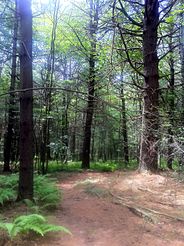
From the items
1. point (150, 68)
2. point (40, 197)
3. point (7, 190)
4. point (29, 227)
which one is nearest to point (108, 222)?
point (29, 227)

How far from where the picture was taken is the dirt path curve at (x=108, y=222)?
177 inches

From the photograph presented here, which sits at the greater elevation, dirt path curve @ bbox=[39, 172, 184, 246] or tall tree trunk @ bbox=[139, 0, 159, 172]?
tall tree trunk @ bbox=[139, 0, 159, 172]

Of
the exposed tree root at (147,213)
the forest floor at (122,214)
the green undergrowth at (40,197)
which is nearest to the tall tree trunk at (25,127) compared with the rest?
the green undergrowth at (40,197)

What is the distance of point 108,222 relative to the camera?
17.6ft

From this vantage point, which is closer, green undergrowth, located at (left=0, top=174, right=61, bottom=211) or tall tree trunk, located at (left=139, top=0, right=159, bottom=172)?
green undergrowth, located at (left=0, top=174, right=61, bottom=211)

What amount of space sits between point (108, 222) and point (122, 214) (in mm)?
588

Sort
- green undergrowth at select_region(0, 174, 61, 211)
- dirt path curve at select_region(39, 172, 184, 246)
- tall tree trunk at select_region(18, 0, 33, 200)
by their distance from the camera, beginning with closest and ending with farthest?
dirt path curve at select_region(39, 172, 184, 246) < green undergrowth at select_region(0, 174, 61, 211) < tall tree trunk at select_region(18, 0, 33, 200)

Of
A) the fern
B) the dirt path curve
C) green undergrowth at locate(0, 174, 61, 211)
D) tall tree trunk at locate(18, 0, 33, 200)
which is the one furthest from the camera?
tall tree trunk at locate(18, 0, 33, 200)

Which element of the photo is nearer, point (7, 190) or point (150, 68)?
point (7, 190)

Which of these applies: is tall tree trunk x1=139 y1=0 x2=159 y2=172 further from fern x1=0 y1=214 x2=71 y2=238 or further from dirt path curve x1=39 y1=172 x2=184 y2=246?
fern x1=0 y1=214 x2=71 y2=238

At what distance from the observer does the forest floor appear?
14.9 ft

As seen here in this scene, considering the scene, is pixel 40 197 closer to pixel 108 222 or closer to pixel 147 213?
pixel 108 222

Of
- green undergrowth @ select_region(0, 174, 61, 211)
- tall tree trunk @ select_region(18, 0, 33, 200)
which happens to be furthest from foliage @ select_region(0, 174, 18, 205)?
tall tree trunk @ select_region(18, 0, 33, 200)

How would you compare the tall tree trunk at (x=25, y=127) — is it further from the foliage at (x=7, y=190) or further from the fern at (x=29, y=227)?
the fern at (x=29, y=227)
